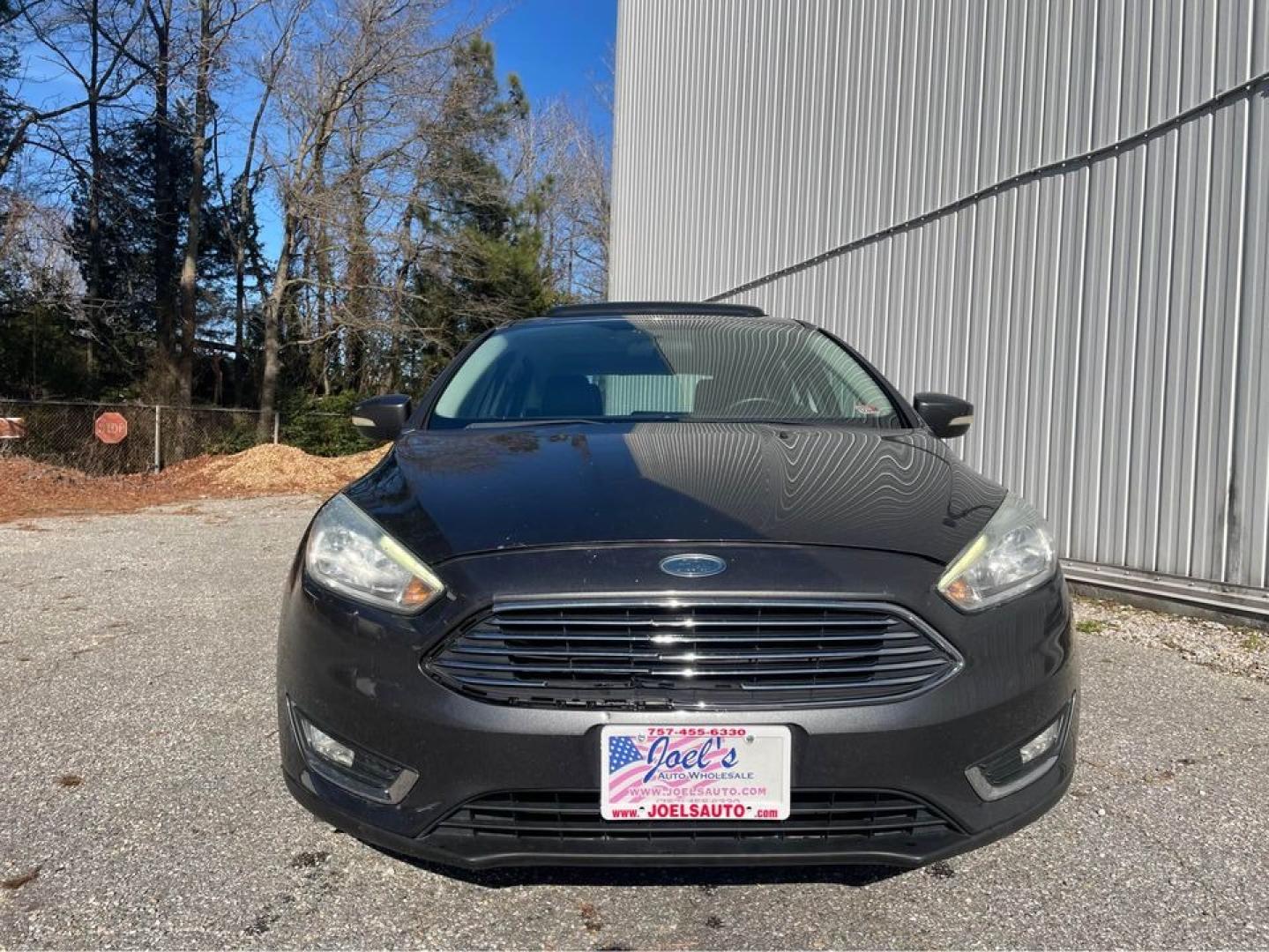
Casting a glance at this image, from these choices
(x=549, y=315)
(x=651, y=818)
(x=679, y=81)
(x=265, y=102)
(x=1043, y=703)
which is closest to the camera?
(x=651, y=818)

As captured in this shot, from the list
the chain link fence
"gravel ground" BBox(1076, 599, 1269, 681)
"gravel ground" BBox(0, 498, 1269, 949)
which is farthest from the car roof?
the chain link fence

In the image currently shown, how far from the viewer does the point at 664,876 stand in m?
2.11

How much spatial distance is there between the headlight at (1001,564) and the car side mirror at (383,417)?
184 cm

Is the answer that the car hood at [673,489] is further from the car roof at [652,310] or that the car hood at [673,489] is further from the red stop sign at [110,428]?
the red stop sign at [110,428]

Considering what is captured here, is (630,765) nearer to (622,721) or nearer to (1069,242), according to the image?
(622,721)

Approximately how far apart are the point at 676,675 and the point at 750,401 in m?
1.48

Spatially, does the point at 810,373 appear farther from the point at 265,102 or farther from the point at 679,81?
the point at 265,102

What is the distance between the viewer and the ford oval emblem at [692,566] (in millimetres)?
1810

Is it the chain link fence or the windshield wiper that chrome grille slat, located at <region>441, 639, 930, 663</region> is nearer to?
the windshield wiper

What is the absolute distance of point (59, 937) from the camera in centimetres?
192

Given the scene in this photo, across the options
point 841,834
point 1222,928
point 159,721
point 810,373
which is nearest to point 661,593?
point 841,834

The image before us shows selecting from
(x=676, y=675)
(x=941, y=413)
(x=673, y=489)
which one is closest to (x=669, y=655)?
(x=676, y=675)

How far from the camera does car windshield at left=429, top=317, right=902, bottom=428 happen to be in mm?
2959

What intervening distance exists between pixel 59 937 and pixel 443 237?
23576 mm
